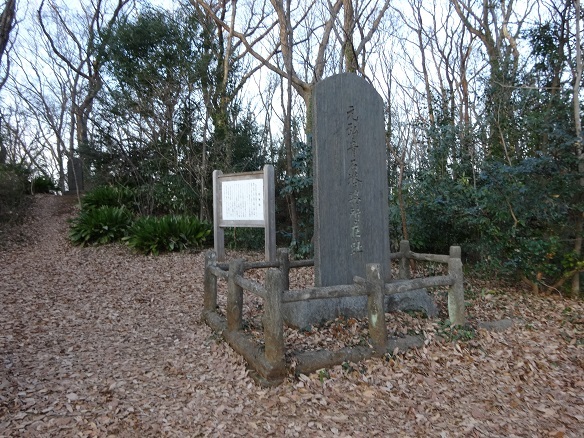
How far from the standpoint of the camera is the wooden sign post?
7781 millimetres

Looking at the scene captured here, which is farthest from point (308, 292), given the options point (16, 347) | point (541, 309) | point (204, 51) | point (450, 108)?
point (204, 51)

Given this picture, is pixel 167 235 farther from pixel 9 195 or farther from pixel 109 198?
pixel 9 195

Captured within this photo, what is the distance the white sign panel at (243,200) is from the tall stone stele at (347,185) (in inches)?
109

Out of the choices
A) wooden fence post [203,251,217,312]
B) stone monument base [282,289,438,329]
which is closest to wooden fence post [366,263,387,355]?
stone monument base [282,289,438,329]

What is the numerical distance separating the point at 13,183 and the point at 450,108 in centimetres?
1234

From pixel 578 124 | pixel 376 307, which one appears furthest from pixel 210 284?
pixel 578 124

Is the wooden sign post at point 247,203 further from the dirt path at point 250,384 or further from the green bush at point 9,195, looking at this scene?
the green bush at point 9,195

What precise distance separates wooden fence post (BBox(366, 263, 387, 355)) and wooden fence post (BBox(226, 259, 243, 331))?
1376 millimetres

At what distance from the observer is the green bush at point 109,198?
44.3 feet

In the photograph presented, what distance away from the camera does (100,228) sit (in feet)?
36.8

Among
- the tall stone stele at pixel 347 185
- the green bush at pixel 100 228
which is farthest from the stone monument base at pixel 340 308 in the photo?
the green bush at pixel 100 228

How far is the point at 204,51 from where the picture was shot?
531 inches

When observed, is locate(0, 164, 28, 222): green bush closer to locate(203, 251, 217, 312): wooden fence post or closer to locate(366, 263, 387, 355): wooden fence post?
locate(203, 251, 217, 312): wooden fence post

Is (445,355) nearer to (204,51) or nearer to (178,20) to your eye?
(204,51)
